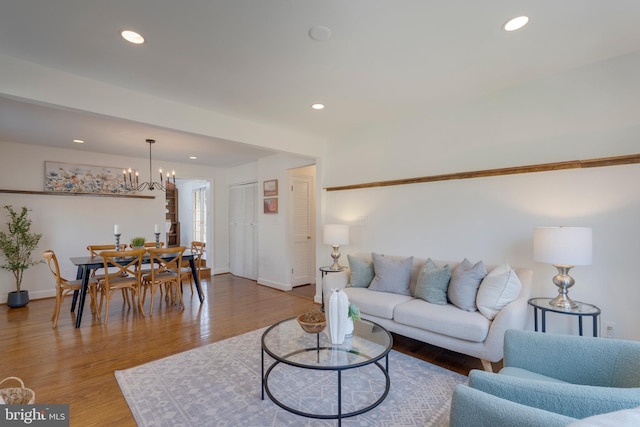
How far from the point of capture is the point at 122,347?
294cm

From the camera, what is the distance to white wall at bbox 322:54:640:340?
2.35 meters

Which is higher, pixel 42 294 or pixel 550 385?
pixel 550 385

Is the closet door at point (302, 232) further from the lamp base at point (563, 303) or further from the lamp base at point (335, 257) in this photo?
the lamp base at point (563, 303)

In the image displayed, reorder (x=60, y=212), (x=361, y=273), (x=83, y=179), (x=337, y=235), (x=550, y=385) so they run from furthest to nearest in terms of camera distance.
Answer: (x=83, y=179), (x=60, y=212), (x=337, y=235), (x=361, y=273), (x=550, y=385)

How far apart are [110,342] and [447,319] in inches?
129

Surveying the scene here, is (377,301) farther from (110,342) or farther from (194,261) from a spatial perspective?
(194,261)

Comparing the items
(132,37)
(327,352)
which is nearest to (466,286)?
(327,352)

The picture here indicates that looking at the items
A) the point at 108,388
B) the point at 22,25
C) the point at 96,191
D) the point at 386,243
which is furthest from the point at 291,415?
the point at 96,191

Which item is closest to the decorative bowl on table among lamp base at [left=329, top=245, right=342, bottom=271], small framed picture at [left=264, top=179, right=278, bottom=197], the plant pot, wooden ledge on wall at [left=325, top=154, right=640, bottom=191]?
lamp base at [left=329, top=245, right=342, bottom=271]

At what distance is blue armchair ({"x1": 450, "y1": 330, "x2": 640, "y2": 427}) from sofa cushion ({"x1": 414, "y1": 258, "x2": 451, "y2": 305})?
1084 mm

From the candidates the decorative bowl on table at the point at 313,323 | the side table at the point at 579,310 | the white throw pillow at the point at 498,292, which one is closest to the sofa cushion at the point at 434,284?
the white throw pillow at the point at 498,292

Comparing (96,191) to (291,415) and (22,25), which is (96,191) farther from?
(291,415)

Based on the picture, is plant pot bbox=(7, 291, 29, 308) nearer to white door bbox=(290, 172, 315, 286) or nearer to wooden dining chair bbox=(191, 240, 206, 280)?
wooden dining chair bbox=(191, 240, 206, 280)

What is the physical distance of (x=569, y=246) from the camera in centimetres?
222
